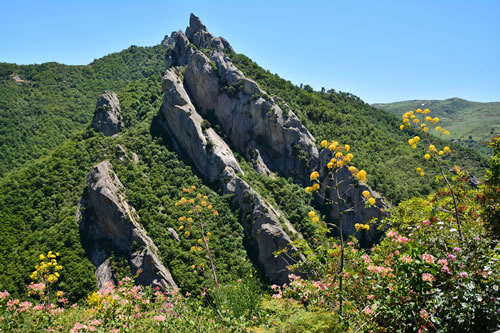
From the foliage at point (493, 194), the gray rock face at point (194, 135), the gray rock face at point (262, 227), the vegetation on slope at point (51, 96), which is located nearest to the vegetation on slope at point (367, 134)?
the gray rock face at point (262, 227)

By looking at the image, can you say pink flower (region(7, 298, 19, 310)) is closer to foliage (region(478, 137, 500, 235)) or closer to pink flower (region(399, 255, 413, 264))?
pink flower (region(399, 255, 413, 264))

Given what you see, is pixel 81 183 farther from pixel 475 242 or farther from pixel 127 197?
pixel 475 242

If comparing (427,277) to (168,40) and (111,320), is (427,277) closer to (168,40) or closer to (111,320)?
(111,320)

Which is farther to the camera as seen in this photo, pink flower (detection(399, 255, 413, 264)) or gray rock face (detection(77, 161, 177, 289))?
gray rock face (detection(77, 161, 177, 289))

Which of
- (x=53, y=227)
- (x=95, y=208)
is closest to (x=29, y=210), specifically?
(x=53, y=227)

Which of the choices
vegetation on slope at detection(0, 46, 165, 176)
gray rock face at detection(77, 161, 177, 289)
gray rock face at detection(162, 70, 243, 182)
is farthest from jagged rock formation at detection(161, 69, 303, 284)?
vegetation on slope at detection(0, 46, 165, 176)

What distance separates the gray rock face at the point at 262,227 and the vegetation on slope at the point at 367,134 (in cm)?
1991

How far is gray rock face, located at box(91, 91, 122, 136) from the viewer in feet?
202

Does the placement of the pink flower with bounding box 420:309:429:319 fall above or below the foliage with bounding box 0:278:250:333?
above

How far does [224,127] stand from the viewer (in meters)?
64.8

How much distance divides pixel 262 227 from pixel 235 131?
26.5 meters

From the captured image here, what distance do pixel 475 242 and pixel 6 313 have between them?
346 inches

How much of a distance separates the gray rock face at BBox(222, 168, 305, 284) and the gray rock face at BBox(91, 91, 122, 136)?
2957cm

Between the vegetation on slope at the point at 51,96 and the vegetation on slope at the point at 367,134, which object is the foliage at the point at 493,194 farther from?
the vegetation on slope at the point at 51,96
